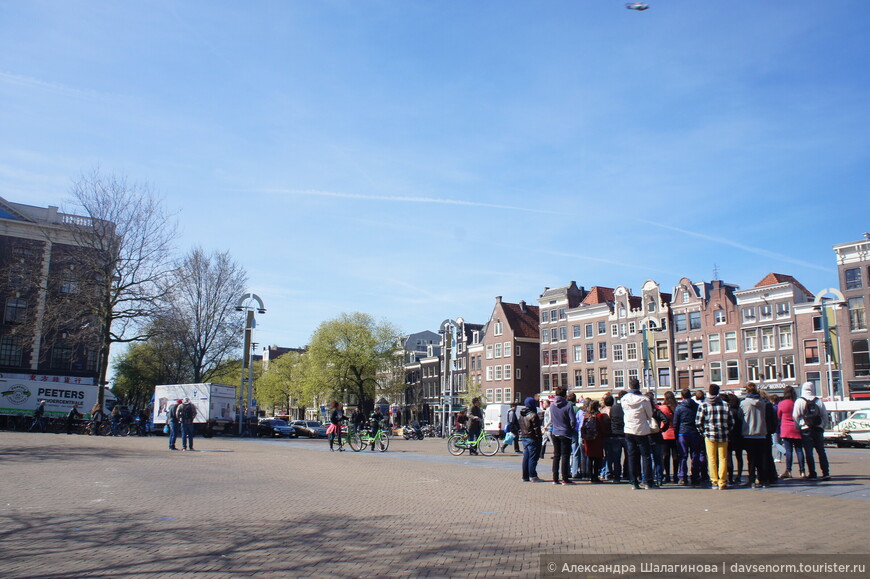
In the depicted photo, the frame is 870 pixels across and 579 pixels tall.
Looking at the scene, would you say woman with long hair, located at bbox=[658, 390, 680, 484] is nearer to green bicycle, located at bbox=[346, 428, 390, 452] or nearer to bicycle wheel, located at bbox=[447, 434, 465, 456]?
bicycle wheel, located at bbox=[447, 434, 465, 456]

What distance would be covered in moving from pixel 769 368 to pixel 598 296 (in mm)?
19702

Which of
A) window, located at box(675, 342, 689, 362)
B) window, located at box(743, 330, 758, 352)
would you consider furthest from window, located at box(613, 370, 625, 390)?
window, located at box(743, 330, 758, 352)

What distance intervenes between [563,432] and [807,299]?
48.1 m

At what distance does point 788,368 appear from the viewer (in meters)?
51.2

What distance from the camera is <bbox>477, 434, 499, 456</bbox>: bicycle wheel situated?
2294 cm

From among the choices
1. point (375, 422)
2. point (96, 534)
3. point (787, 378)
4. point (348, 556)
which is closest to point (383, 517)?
point (348, 556)

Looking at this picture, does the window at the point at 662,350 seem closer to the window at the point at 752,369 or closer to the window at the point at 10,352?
the window at the point at 752,369

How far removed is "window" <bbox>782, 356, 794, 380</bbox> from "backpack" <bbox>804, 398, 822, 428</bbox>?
43029 millimetres

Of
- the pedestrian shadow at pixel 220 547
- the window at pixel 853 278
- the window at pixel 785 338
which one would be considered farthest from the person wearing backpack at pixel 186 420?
the window at pixel 853 278

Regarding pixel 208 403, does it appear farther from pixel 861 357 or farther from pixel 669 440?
pixel 861 357

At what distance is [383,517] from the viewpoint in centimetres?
887

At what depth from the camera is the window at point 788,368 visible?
51.0m

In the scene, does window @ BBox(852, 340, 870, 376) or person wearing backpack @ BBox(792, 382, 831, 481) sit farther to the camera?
window @ BBox(852, 340, 870, 376)

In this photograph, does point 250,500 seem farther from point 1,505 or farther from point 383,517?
point 1,505
